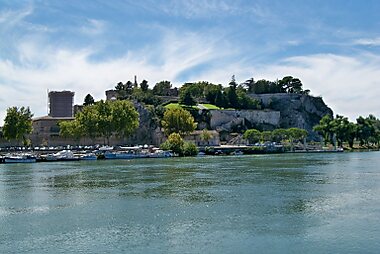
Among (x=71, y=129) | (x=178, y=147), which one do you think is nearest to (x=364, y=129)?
(x=178, y=147)

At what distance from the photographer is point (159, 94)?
14988 cm

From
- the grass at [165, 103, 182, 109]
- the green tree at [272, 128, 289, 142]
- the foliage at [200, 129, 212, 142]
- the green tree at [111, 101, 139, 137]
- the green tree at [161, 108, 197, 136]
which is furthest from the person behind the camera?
the grass at [165, 103, 182, 109]

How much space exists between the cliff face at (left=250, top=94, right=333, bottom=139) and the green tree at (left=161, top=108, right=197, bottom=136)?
134 feet

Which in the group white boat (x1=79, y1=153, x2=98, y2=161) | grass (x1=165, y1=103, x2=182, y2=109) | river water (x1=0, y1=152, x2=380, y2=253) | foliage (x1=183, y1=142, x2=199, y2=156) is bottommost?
river water (x1=0, y1=152, x2=380, y2=253)

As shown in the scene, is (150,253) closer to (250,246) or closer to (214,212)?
(250,246)

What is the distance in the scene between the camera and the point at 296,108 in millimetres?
146375

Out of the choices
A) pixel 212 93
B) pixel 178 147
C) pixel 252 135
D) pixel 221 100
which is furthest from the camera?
pixel 212 93

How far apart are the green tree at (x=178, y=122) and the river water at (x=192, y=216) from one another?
213 feet

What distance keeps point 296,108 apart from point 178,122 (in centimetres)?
4995

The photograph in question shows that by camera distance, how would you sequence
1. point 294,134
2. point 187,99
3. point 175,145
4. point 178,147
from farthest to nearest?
point 187,99 < point 294,134 < point 178,147 < point 175,145

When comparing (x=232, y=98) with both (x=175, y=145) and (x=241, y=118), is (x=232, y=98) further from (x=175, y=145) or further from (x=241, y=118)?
(x=175, y=145)

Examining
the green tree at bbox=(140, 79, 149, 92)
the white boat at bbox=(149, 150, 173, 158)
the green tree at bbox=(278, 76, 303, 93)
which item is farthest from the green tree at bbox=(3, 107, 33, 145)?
the green tree at bbox=(278, 76, 303, 93)

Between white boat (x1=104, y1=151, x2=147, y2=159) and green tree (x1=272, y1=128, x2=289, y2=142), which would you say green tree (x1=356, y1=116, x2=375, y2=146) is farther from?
white boat (x1=104, y1=151, x2=147, y2=159)

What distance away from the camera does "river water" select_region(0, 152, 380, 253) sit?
20.7 metres
